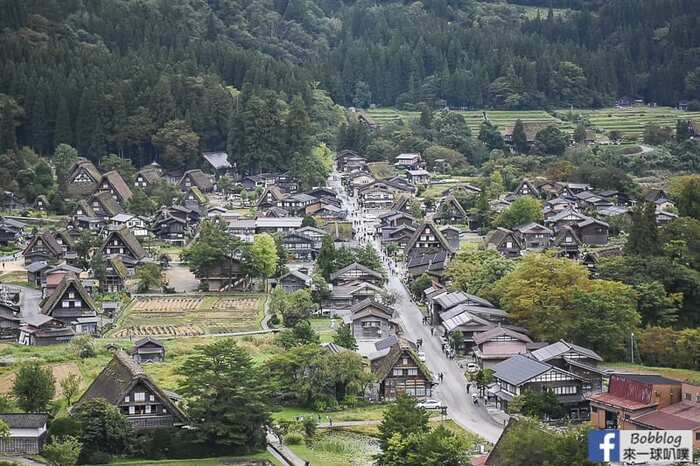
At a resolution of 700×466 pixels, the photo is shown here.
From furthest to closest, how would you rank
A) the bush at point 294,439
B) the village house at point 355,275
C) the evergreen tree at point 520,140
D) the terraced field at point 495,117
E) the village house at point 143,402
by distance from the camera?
the terraced field at point 495,117 → the evergreen tree at point 520,140 → the village house at point 355,275 → the bush at point 294,439 → the village house at point 143,402

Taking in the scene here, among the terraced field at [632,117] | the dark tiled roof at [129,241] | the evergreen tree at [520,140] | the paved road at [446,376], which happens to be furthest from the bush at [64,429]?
the terraced field at [632,117]

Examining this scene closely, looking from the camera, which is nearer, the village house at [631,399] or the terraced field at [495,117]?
the village house at [631,399]

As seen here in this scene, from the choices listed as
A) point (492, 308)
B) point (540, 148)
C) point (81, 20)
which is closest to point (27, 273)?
point (492, 308)

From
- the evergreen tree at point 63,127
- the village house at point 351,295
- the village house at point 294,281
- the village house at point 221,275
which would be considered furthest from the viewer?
the evergreen tree at point 63,127

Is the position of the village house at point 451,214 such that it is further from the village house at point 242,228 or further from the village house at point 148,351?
the village house at point 148,351

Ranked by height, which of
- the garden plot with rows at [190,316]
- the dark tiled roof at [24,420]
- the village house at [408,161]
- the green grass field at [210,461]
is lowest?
the garden plot with rows at [190,316]

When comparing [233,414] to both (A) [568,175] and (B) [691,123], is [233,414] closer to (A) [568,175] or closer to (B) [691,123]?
(A) [568,175]
